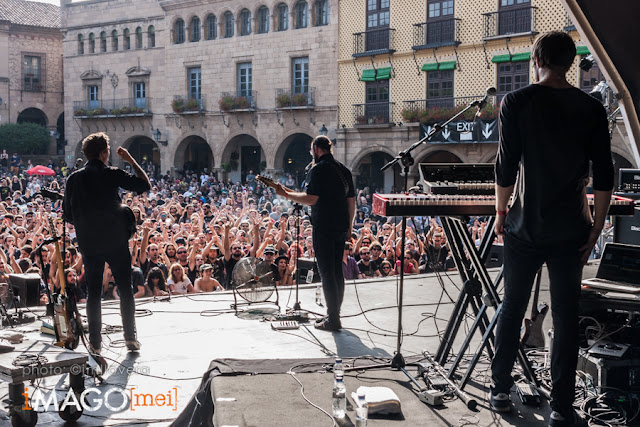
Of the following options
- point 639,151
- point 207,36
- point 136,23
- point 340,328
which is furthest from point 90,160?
point 136,23

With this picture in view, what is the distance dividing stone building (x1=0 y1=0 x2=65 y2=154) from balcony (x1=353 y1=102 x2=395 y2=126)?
20368mm

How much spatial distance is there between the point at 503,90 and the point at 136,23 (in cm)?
1861

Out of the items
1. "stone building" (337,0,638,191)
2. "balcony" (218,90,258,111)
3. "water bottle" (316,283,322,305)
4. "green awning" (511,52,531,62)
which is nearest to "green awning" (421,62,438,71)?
"stone building" (337,0,638,191)

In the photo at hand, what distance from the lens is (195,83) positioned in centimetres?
3300

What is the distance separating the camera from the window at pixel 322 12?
93.9 feet

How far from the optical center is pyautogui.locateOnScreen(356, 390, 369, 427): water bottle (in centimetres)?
334

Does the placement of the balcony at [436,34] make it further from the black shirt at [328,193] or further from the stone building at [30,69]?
the stone building at [30,69]

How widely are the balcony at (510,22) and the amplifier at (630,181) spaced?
18329mm

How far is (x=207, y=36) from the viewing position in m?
32.2

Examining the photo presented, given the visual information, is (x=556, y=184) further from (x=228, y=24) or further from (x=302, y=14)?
(x=228, y=24)

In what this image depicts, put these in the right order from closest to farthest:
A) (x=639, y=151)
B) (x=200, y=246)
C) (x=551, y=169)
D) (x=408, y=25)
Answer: (x=551, y=169) < (x=639, y=151) < (x=200, y=246) < (x=408, y=25)

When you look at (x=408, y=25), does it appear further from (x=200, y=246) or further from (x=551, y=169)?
(x=551, y=169)

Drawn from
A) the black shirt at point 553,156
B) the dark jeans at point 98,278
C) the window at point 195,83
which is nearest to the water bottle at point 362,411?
the black shirt at point 553,156

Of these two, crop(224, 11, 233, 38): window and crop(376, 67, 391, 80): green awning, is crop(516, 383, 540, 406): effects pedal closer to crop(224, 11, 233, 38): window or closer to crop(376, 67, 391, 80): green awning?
crop(376, 67, 391, 80): green awning
